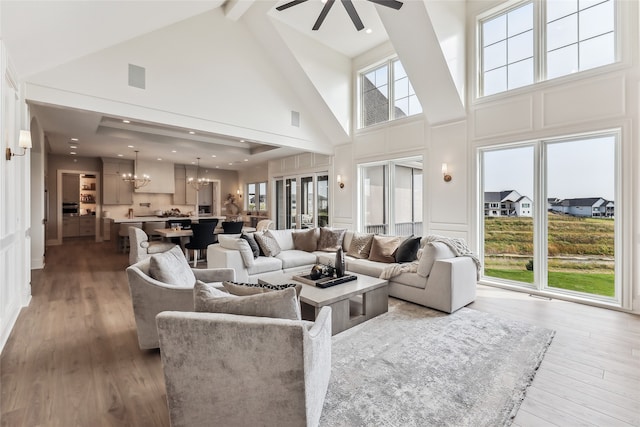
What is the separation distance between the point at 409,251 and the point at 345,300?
5.44 ft

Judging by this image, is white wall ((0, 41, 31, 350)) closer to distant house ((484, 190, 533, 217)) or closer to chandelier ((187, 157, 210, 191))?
distant house ((484, 190, 533, 217))

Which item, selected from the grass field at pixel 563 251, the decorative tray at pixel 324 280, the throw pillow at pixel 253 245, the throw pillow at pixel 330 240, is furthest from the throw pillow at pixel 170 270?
the grass field at pixel 563 251

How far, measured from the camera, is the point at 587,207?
160 inches

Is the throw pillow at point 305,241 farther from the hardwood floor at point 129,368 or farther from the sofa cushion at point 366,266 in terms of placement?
the hardwood floor at point 129,368

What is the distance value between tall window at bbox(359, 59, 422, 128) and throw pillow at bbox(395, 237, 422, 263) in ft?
9.46

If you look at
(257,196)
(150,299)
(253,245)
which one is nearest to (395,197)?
(253,245)

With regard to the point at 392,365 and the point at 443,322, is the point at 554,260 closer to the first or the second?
the point at 443,322

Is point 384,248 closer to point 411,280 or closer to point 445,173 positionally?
point 411,280

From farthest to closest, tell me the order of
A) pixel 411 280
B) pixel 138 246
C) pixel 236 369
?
1. pixel 138 246
2. pixel 411 280
3. pixel 236 369

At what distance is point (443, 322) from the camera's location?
320cm

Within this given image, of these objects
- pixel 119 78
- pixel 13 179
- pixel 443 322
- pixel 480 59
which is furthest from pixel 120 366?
pixel 480 59

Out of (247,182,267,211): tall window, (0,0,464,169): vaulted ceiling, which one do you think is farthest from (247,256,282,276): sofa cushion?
(247,182,267,211): tall window

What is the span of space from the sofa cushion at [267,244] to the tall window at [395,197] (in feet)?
8.90

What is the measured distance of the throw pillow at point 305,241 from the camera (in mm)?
5457
